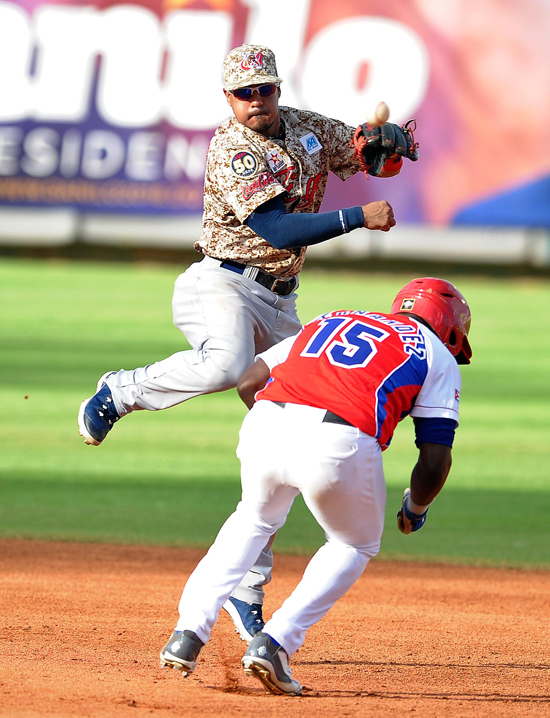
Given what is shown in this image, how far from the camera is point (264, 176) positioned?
436cm

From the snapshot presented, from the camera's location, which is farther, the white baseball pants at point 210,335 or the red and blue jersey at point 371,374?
the white baseball pants at point 210,335

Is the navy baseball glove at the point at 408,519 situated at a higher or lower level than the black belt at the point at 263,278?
lower

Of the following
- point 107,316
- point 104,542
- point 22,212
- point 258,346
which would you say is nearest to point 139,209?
point 22,212

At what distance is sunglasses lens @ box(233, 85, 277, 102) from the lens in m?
4.42

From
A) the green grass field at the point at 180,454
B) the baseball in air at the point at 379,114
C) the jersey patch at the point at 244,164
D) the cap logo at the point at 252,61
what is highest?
the cap logo at the point at 252,61

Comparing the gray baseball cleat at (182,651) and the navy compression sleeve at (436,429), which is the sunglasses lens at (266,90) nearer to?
the navy compression sleeve at (436,429)

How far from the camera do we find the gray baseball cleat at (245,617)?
4340 mm

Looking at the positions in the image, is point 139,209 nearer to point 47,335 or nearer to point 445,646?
point 47,335

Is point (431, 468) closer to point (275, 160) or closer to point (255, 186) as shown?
point (255, 186)

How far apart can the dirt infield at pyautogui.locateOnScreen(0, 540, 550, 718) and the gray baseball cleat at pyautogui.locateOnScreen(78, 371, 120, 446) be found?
827mm

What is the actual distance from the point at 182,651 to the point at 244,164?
197cm

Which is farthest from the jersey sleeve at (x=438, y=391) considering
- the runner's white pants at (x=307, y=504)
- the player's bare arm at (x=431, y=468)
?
the runner's white pants at (x=307, y=504)

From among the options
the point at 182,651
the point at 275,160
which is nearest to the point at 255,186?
the point at 275,160

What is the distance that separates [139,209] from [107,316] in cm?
418
